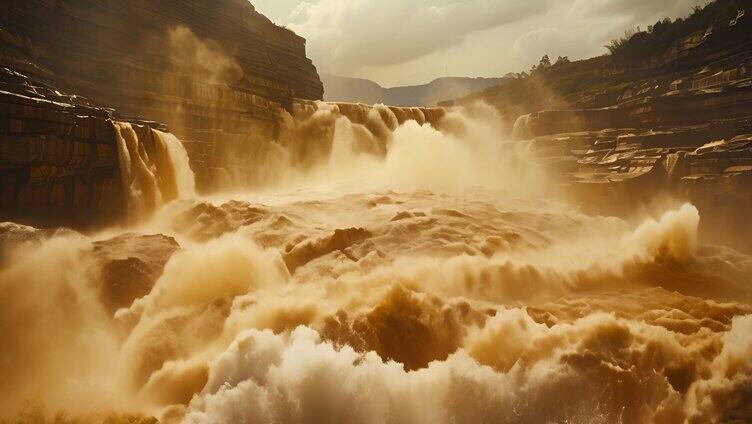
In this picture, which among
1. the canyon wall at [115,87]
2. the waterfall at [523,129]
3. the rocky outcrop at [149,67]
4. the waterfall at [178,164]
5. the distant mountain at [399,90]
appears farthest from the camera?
the distant mountain at [399,90]

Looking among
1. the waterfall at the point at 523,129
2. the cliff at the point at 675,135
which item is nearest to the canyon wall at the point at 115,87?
the waterfall at the point at 523,129

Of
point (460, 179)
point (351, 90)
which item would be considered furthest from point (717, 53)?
point (351, 90)

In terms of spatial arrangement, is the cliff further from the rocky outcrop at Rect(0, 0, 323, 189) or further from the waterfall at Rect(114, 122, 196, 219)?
the waterfall at Rect(114, 122, 196, 219)

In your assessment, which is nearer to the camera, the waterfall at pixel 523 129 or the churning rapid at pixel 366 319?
the churning rapid at pixel 366 319

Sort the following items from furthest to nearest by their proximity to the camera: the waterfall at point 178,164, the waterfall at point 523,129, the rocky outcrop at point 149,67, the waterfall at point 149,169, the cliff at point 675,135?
the waterfall at point 523,129, the rocky outcrop at point 149,67, the cliff at point 675,135, the waterfall at point 178,164, the waterfall at point 149,169

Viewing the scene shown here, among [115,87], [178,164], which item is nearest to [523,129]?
[178,164]

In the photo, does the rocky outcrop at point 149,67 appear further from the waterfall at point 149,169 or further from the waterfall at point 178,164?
the waterfall at point 149,169

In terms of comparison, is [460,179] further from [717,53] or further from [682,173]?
[717,53]
